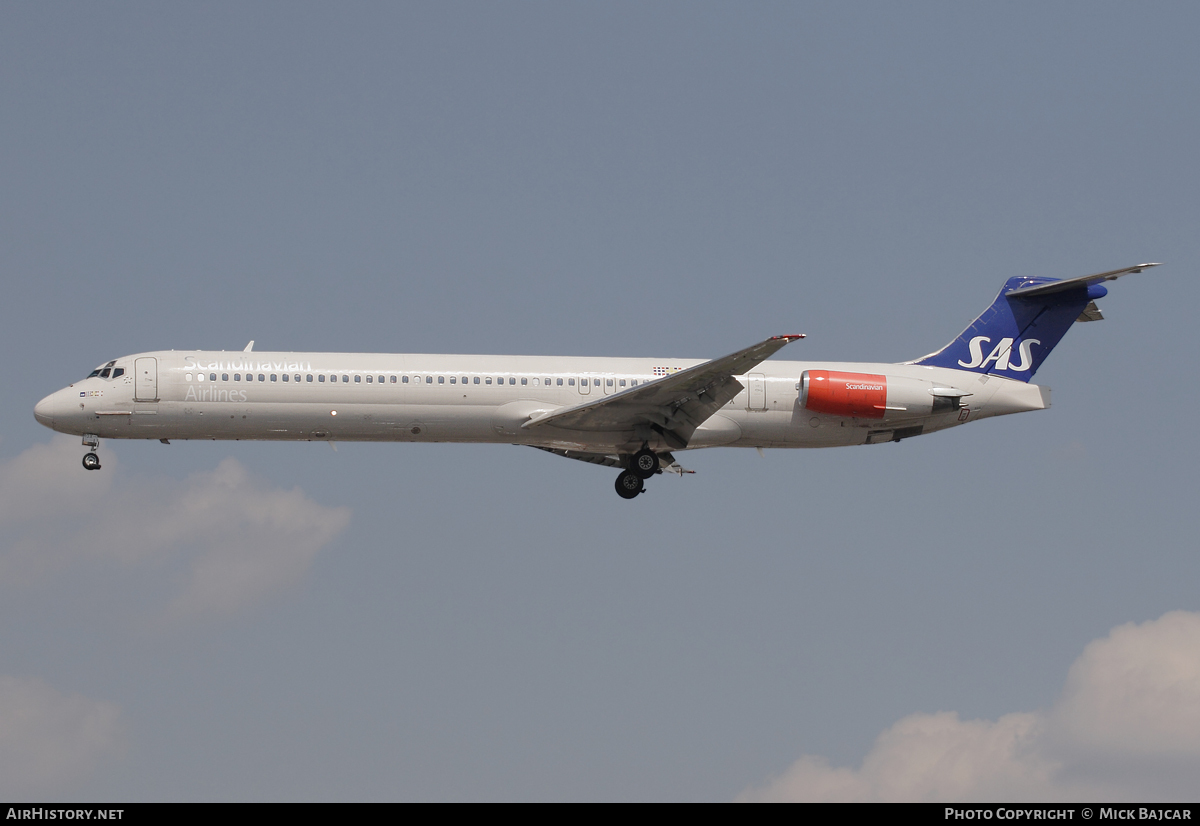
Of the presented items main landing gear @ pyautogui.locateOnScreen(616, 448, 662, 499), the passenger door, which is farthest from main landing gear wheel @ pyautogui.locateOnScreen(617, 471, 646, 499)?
the passenger door

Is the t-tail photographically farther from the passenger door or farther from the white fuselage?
the passenger door

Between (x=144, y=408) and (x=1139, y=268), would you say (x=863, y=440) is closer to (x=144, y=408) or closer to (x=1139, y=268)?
(x=1139, y=268)

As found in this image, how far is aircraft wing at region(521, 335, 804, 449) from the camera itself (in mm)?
31641

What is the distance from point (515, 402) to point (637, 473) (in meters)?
3.93

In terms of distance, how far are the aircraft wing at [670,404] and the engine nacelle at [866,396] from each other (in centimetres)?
206

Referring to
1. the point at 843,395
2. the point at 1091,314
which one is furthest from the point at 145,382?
the point at 1091,314

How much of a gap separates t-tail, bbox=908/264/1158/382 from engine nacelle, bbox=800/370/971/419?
273 cm

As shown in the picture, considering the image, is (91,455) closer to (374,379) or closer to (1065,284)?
(374,379)

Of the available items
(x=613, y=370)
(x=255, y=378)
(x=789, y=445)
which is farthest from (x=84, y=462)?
(x=789, y=445)

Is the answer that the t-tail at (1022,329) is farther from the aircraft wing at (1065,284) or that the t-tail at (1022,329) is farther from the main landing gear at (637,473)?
the main landing gear at (637,473)

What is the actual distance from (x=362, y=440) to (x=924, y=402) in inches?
569

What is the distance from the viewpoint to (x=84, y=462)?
32969 mm

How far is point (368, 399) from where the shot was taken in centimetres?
3259

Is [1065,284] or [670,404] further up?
[1065,284]
